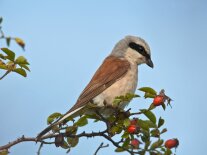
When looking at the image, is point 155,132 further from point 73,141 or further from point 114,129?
point 73,141

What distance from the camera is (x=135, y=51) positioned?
5.45 m

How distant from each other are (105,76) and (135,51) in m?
0.86

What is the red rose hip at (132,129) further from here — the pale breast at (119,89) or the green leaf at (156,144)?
the pale breast at (119,89)

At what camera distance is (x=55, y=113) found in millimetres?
3209

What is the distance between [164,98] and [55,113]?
86 cm

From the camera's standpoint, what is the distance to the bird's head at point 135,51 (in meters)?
5.39

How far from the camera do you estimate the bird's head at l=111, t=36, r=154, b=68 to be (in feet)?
17.7

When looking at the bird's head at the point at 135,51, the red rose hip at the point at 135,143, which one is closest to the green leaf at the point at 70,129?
the red rose hip at the point at 135,143

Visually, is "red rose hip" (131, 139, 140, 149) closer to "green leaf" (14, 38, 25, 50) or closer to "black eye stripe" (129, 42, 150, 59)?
"green leaf" (14, 38, 25, 50)

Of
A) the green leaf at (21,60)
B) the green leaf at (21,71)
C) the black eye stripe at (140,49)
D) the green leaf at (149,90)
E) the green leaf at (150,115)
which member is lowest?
the green leaf at (150,115)

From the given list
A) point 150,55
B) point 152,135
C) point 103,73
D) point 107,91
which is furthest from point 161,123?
point 150,55

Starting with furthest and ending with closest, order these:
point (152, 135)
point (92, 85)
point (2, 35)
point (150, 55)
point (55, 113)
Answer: point (150, 55) < point (92, 85) < point (55, 113) < point (152, 135) < point (2, 35)

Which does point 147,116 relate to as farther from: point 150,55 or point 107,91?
point 150,55

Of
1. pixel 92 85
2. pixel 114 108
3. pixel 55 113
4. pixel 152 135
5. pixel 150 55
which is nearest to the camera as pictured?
pixel 152 135
